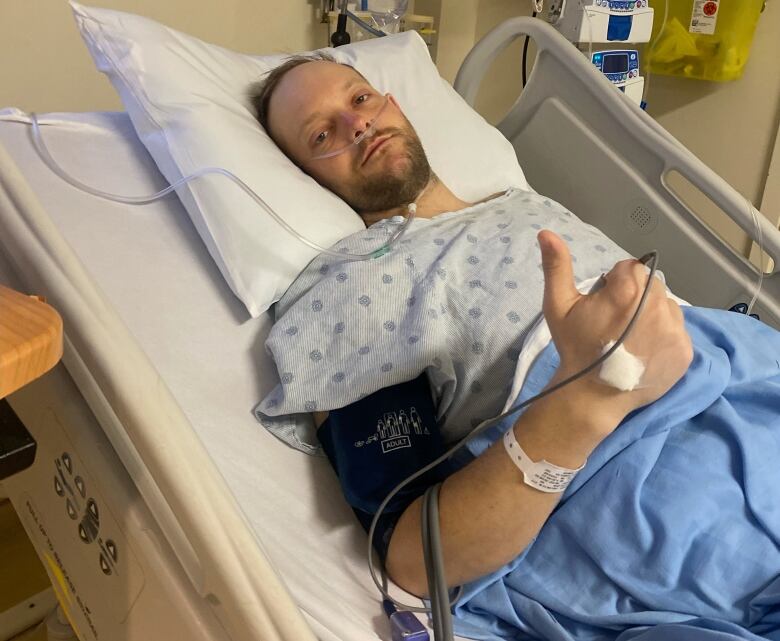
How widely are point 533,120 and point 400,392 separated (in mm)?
1055

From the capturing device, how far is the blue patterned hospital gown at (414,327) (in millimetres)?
1008

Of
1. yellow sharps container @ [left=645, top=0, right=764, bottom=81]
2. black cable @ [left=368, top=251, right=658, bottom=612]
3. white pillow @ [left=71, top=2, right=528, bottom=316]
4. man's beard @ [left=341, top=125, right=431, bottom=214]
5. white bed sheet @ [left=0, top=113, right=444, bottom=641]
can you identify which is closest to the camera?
black cable @ [left=368, top=251, right=658, bottom=612]

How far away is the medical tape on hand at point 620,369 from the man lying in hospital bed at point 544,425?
0.05 ft

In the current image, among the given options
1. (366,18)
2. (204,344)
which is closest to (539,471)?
(204,344)

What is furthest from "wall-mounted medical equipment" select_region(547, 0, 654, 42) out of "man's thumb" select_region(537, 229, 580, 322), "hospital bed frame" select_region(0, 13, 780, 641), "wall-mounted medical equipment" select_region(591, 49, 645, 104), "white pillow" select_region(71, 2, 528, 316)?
"hospital bed frame" select_region(0, 13, 780, 641)

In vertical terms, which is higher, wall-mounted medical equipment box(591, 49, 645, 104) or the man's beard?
wall-mounted medical equipment box(591, 49, 645, 104)

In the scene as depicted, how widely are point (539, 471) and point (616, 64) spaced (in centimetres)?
140

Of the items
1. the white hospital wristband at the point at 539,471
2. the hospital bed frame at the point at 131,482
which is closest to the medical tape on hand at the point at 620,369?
the white hospital wristband at the point at 539,471

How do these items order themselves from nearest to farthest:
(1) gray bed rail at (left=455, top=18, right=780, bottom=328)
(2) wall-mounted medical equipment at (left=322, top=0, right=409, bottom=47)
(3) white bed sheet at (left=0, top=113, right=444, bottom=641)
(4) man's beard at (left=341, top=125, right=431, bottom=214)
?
(3) white bed sheet at (left=0, top=113, right=444, bottom=641)
(4) man's beard at (left=341, top=125, right=431, bottom=214)
(1) gray bed rail at (left=455, top=18, right=780, bottom=328)
(2) wall-mounted medical equipment at (left=322, top=0, right=409, bottom=47)

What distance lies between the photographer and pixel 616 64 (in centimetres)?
187

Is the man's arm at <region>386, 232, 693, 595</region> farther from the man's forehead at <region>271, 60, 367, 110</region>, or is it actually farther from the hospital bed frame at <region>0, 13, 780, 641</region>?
the man's forehead at <region>271, 60, 367, 110</region>

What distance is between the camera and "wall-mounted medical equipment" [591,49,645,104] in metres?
1.84

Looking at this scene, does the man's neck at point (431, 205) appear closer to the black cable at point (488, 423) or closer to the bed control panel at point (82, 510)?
the black cable at point (488, 423)

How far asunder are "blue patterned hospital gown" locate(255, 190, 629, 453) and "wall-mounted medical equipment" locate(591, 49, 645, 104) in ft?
2.86
